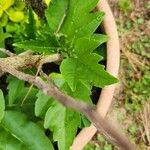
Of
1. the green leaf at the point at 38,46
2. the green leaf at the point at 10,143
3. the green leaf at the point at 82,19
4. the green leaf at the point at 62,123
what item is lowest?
the green leaf at the point at 10,143

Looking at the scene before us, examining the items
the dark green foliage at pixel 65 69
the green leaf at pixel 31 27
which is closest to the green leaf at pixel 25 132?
the dark green foliage at pixel 65 69

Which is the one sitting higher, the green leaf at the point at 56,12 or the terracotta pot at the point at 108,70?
the green leaf at the point at 56,12

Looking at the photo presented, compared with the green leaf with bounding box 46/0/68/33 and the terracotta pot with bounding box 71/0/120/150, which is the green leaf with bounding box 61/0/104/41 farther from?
the terracotta pot with bounding box 71/0/120/150

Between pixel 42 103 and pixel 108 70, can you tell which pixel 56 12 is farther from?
pixel 108 70

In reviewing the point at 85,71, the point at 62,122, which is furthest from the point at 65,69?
the point at 62,122

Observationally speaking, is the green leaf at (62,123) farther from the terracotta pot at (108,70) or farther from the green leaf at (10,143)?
the terracotta pot at (108,70)

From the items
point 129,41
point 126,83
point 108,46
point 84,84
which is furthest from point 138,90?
point 84,84

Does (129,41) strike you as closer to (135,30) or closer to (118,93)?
(135,30)
